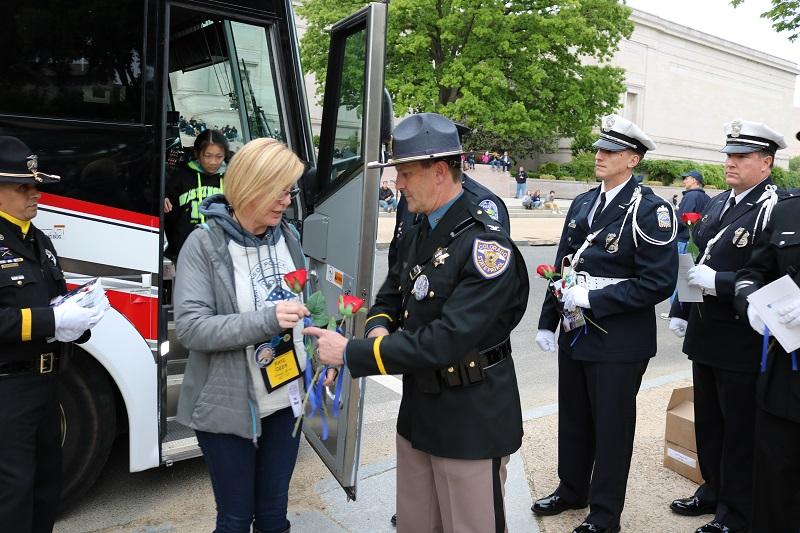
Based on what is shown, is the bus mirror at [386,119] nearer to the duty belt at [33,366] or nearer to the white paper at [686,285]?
the white paper at [686,285]

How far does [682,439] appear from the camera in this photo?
412 centimetres

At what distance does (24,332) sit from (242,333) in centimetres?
88

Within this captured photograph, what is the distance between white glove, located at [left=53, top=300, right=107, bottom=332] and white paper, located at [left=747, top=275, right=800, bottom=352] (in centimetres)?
267

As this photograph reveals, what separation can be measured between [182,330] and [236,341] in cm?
21

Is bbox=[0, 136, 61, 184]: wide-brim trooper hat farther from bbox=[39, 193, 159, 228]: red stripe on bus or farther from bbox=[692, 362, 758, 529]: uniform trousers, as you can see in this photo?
bbox=[692, 362, 758, 529]: uniform trousers

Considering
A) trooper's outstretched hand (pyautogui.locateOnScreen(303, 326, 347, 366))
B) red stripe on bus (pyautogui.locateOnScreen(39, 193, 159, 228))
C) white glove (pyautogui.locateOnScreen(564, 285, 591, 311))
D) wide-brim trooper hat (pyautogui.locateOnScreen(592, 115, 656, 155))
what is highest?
wide-brim trooper hat (pyautogui.locateOnScreen(592, 115, 656, 155))

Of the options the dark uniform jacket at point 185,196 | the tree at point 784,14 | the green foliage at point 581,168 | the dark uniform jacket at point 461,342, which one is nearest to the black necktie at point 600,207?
the dark uniform jacket at point 461,342

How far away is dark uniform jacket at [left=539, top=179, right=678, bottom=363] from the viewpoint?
3246mm

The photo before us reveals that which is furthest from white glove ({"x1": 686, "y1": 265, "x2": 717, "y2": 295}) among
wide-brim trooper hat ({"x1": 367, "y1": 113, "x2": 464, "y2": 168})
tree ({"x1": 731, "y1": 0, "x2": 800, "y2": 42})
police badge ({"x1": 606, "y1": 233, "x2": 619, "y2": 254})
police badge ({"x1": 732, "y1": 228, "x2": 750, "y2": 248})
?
tree ({"x1": 731, "y1": 0, "x2": 800, "y2": 42})

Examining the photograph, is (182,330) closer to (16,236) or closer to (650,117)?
(16,236)

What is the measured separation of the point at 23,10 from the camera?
121 inches

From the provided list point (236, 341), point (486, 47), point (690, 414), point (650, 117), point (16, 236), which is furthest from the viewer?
point (650, 117)

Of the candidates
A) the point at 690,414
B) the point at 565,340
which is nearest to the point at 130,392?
the point at 565,340

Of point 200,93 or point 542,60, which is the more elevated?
point 542,60
